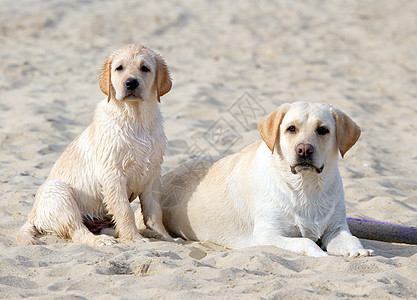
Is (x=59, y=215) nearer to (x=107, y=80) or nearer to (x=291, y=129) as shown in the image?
(x=107, y=80)

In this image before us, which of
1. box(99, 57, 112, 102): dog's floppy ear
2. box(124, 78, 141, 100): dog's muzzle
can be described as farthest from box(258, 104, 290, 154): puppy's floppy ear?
box(99, 57, 112, 102): dog's floppy ear

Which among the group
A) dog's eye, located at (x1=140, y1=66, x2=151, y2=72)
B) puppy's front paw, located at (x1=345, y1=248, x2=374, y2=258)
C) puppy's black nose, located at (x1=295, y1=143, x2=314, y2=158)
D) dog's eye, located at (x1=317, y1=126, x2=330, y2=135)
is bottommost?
puppy's front paw, located at (x1=345, y1=248, x2=374, y2=258)

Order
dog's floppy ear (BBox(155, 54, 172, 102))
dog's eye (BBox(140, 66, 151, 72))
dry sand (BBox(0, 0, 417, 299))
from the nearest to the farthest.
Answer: dry sand (BBox(0, 0, 417, 299)), dog's eye (BBox(140, 66, 151, 72)), dog's floppy ear (BBox(155, 54, 172, 102))

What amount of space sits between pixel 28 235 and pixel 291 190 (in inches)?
83.7

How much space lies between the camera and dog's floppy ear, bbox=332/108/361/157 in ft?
16.2

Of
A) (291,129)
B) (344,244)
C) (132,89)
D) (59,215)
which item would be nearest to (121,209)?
(59,215)

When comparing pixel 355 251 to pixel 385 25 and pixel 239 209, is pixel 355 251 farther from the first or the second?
pixel 385 25

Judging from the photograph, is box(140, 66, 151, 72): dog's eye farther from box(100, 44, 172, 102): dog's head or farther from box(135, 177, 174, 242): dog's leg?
box(135, 177, 174, 242): dog's leg

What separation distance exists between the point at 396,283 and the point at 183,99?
20.7 feet

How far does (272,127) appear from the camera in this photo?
16.2ft

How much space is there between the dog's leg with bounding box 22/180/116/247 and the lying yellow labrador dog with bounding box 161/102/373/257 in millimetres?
1070

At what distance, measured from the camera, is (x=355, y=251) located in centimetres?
470

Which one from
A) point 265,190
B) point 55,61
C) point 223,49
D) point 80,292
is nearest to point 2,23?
point 55,61

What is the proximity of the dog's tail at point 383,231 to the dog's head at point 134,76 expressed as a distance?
79.8 inches
